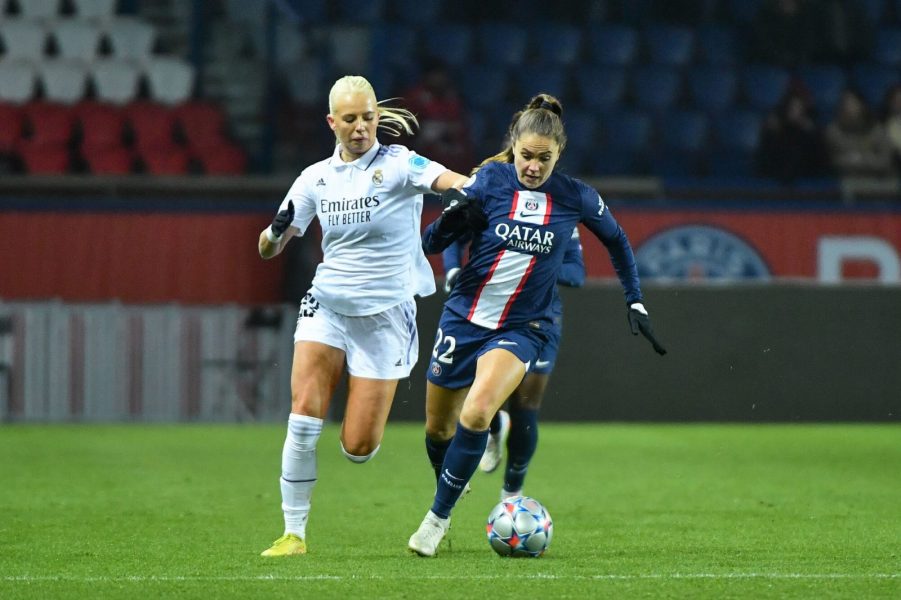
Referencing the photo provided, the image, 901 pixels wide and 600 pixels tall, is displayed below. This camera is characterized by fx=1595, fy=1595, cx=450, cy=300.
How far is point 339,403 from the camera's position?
51.8 ft

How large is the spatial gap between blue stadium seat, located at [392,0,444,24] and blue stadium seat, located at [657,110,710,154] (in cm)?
310

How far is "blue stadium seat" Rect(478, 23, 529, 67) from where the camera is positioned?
19484 mm

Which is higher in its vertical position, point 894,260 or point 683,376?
point 894,260

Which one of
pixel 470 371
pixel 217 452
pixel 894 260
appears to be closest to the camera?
pixel 470 371

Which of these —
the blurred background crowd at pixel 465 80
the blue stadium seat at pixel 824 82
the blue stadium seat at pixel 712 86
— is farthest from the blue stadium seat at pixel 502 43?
the blue stadium seat at pixel 824 82

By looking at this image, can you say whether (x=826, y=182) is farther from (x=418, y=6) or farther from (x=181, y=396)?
(x=181, y=396)

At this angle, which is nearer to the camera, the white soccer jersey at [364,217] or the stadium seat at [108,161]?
the white soccer jersey at [364,217]

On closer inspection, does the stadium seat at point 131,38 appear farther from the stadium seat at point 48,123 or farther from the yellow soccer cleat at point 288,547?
the yellow soccer cleat at point 288,547

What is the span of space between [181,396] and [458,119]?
4.55 metres

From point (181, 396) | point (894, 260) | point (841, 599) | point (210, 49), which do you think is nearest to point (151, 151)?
point (210, 49)

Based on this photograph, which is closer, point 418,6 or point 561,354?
point 561,354

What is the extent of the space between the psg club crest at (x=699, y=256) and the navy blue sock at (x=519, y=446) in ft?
27.8

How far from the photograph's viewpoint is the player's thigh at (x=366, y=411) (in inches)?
280

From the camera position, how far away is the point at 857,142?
18.7 metres
